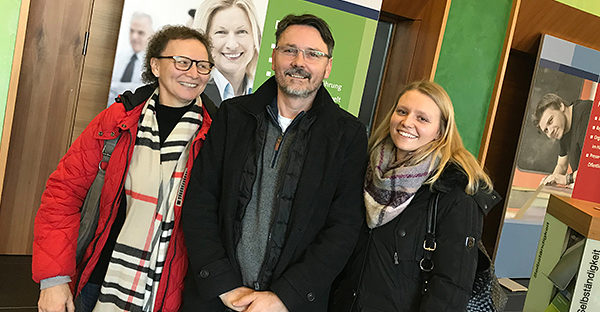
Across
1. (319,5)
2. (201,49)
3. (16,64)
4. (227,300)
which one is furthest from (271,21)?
(227,300)

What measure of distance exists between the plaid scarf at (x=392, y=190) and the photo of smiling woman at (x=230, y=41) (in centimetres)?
205

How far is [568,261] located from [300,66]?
133cm

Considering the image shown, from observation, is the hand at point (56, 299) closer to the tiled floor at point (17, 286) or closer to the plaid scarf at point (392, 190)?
the plaid scarf at point (392, 190)

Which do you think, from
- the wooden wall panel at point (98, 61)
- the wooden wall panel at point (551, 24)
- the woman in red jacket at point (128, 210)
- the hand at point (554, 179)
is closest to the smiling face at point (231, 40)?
the wooden wall panel at point (98, 61)

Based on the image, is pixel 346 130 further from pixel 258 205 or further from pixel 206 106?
pixel 206 106

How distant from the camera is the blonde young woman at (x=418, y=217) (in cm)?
187

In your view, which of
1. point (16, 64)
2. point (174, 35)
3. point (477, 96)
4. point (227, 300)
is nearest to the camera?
point (227, 300)

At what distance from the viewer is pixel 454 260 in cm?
185

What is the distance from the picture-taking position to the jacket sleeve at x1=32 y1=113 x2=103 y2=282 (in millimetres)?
1861

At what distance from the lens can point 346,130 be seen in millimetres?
1917

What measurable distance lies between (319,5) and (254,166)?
97.1 inches

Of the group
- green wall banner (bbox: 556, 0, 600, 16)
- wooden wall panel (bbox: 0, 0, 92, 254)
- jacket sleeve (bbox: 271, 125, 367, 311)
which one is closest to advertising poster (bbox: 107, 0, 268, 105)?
wooden wall panel (bbox: 0, 0, 92, 254)

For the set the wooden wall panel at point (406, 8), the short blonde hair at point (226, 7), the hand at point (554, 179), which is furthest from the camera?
the hand at point (554, 179)

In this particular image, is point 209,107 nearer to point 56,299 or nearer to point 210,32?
point 56,299
